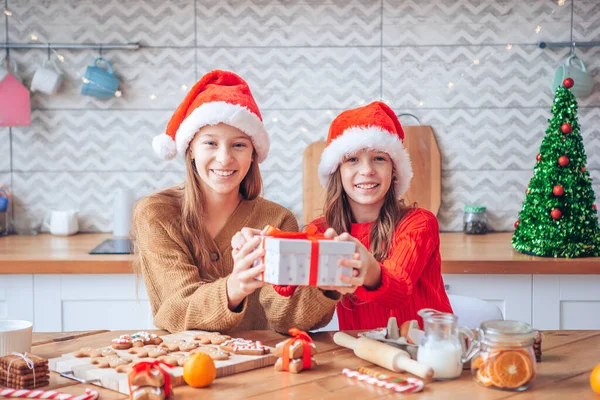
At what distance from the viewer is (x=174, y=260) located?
1638 millimetres

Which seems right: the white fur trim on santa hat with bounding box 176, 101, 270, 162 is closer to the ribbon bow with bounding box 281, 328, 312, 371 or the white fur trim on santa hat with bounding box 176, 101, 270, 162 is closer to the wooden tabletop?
the ribbon bow with bounding box 281, 328, 312, 371

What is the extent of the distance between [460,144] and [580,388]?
1.90m

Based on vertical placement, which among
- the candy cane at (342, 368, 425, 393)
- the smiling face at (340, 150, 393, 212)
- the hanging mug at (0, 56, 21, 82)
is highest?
the hanging mug at (0, 56, 21, 82)

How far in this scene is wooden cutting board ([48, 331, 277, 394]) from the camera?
117cm

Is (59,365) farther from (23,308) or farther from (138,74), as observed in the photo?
(138,74)

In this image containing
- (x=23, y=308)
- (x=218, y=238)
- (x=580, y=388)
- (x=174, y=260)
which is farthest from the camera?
(x=23, y=308)

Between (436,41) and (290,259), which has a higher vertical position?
(436,41)

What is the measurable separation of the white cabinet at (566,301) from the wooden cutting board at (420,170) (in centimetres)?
62

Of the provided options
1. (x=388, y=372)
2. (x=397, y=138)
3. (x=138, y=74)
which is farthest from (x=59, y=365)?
(x=138, y=74)

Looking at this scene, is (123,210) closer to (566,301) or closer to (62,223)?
(62,223)

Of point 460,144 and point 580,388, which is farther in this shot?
point 460,144

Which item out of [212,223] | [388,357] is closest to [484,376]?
[388,357]

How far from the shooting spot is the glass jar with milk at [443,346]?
47.4 inches

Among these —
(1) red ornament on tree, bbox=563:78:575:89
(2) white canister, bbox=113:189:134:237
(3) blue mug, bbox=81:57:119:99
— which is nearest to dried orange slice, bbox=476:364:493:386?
(1) red ornament on tree, bbox=563:78:575:89
